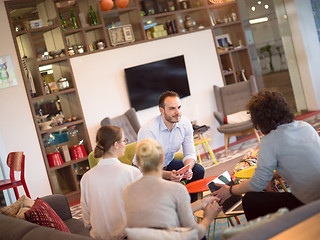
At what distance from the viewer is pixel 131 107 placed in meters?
7.95

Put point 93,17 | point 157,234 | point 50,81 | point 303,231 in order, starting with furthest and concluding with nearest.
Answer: point 93,17 → point 50,81 → point 157,234 → point 303,231

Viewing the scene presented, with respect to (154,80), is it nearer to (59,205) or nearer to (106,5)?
(106,5)

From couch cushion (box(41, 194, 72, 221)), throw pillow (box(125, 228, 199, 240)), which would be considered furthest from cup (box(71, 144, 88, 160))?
throw pillow (box(125, 228, 199, 240))

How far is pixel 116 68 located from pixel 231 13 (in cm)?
269

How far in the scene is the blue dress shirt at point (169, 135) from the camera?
457 cm

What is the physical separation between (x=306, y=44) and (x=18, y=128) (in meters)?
5.78

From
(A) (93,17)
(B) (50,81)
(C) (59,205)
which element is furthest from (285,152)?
(A) (93,17)

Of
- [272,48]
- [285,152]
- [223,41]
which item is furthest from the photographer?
[272,48]

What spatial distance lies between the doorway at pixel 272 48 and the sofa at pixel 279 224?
795 centimetres

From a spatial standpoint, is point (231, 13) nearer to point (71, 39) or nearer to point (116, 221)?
point (71, 39)

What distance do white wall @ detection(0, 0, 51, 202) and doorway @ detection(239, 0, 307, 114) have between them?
4.61m

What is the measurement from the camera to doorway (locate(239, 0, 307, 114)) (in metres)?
9.70

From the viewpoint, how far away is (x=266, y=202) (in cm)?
300

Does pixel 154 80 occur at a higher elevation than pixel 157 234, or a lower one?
higher
